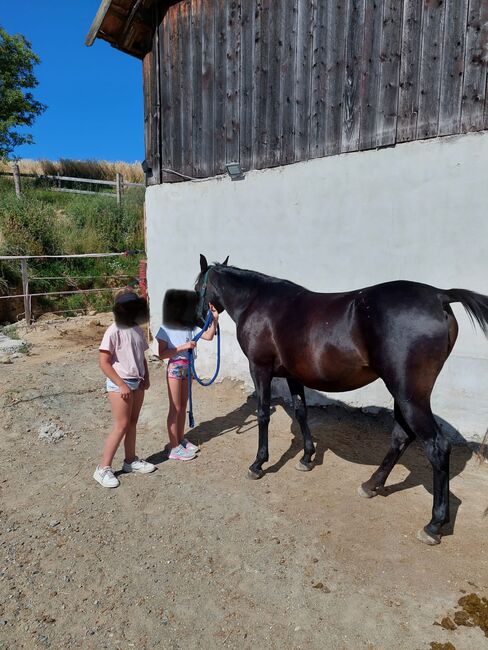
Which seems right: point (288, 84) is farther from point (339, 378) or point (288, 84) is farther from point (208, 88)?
point (339, 378)

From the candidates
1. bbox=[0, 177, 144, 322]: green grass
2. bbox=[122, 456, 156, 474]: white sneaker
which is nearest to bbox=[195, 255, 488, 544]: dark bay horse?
bbox=[122, 456, 156, 474]: white sneaker

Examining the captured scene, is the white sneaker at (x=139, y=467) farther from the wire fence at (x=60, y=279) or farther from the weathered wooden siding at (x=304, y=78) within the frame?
the wire fence at (x=60, y=279)

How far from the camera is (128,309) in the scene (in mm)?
3146

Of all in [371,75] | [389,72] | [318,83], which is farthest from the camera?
[318,83]

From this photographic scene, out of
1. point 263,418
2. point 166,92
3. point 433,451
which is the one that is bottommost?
point 263,418

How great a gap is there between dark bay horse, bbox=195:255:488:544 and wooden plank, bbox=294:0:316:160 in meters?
2.00

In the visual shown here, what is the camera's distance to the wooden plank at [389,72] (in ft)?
13.6

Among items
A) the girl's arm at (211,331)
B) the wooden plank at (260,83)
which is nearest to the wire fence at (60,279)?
the wooden plank at (260,83)

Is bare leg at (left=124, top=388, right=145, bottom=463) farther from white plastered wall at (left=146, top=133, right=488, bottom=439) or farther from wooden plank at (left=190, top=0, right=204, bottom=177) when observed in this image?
wooden plank at (left=190, top=0, right=204, bottom=177)

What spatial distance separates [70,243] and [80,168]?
8.24 m

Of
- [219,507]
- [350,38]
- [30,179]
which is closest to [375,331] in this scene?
[219,507]

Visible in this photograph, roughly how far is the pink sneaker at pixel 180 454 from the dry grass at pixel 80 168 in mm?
16951

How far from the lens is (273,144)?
5168 millimetres

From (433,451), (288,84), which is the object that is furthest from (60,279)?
(433,451)
